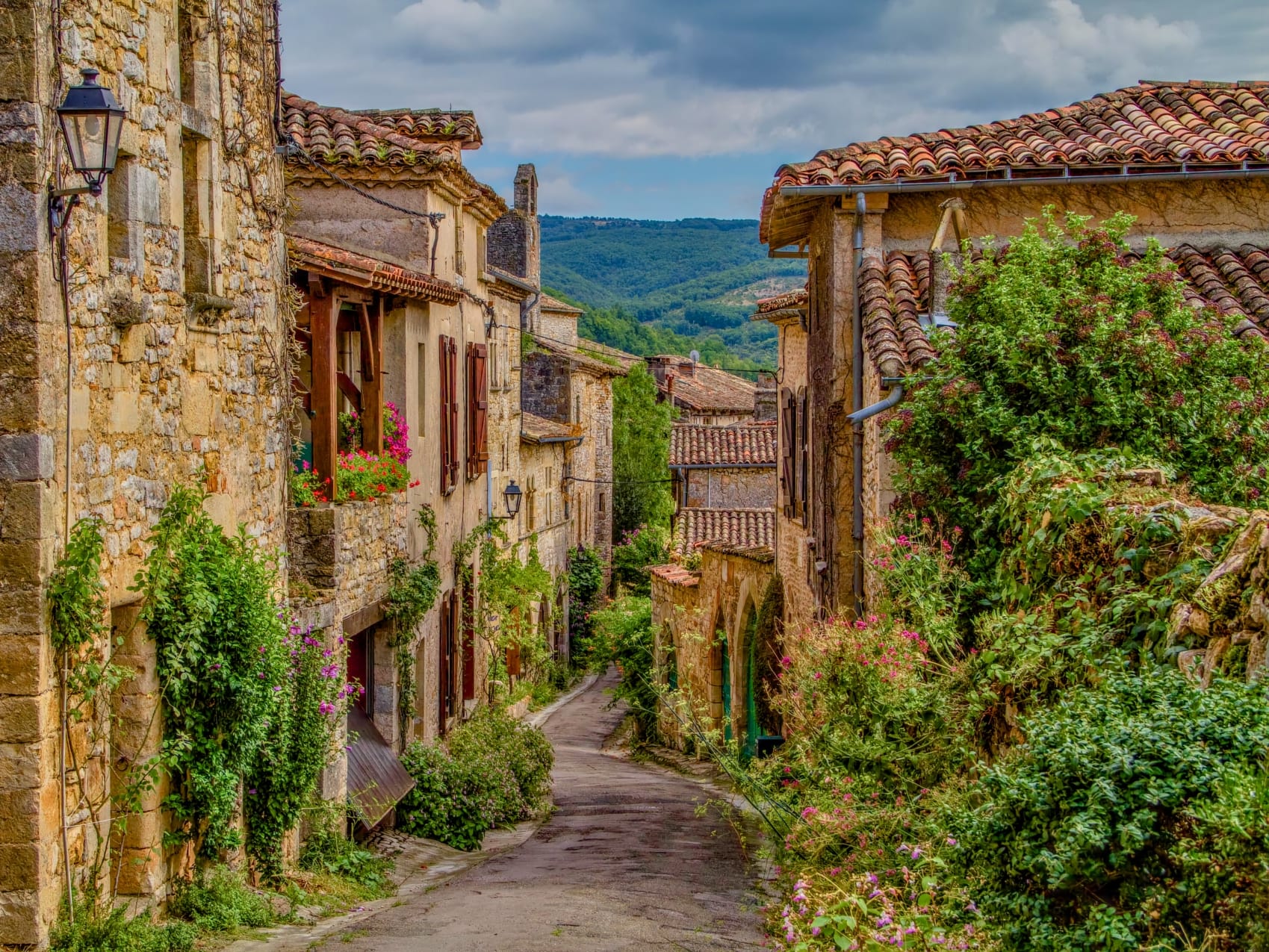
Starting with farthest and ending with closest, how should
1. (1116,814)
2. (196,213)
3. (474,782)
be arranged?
(474,782) < (196,213) < (1116,814)

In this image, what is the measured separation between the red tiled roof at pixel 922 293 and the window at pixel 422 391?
5.95m

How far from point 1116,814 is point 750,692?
1558 cm

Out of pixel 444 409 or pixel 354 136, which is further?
pixel 444 409

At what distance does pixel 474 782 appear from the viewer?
14.7 meters

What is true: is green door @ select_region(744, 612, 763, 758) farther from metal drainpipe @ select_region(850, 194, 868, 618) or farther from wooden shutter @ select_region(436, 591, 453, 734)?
metal drainpipe @ select_region(850, 194, 868, 618)

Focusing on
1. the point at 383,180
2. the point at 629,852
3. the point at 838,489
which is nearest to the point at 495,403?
the point at 383,180

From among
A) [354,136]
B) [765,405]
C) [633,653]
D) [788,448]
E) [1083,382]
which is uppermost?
[354,136]

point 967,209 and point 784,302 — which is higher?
point 967,209

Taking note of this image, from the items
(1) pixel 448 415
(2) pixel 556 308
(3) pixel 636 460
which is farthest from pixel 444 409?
(2) pixel 556 308

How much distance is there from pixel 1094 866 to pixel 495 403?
20.3m

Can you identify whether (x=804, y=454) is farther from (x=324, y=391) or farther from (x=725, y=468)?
(x=725, y=468)

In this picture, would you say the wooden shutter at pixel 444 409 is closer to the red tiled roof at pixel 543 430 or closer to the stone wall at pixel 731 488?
the red tiled roof at pixel 543 430

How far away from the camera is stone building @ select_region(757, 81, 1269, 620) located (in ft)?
41.1

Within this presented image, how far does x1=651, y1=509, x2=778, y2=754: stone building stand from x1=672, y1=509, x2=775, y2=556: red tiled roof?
0.62 m
